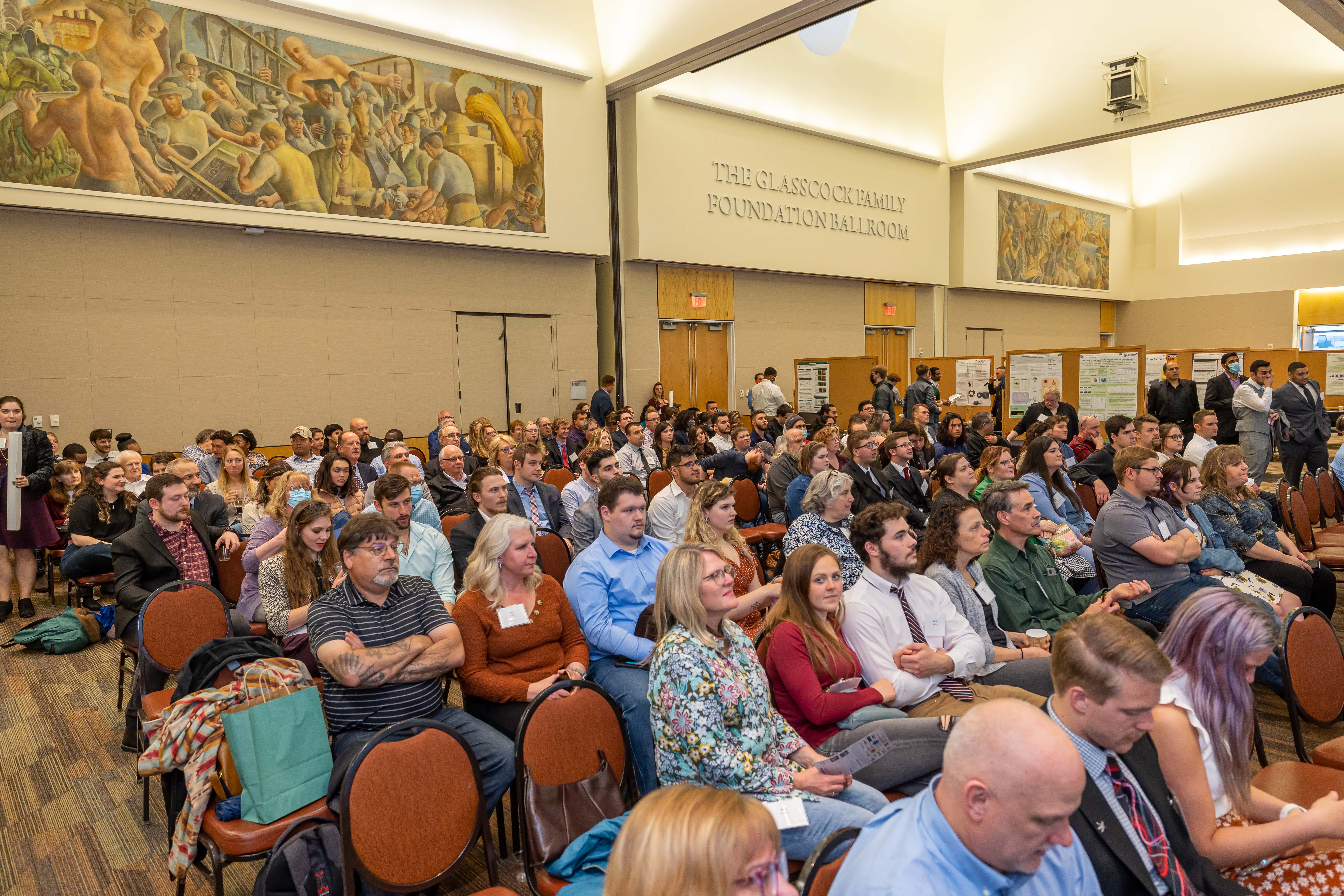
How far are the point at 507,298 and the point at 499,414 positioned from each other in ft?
5.75

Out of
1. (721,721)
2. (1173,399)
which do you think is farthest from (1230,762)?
(1173,399)

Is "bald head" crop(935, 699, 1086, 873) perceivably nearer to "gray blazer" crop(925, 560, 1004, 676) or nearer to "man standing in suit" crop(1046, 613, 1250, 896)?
"man standing in suit" crop(1046, 613, 1250, 896)

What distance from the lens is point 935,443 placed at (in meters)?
9.28

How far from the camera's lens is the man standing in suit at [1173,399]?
411 inches

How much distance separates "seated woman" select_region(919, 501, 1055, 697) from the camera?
322 cm

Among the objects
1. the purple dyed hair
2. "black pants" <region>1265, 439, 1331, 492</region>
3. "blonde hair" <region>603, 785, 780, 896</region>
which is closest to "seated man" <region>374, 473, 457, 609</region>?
"blonde hair" <region>603, 785, 780, 896</region>

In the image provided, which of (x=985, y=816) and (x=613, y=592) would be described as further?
(x=613, y=592)

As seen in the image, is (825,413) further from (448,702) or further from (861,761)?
(861,761)

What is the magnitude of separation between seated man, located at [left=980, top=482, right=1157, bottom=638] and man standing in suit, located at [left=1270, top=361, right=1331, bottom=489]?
6.83 metres

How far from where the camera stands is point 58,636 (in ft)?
17.7

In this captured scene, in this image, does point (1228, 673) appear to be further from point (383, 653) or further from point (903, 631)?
point (383, 653)

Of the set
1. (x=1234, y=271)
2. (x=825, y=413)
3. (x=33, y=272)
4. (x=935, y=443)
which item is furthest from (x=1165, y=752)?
(x=1234, y=271)

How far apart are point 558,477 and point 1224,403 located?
8556 millimetres

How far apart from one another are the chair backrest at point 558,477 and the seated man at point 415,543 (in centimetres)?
343
